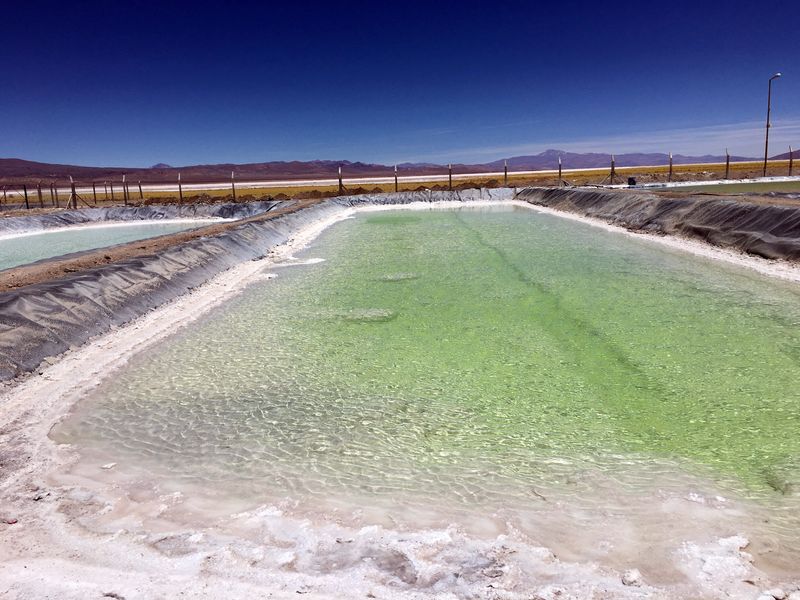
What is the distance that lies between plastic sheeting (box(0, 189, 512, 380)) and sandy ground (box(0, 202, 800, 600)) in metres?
2.94

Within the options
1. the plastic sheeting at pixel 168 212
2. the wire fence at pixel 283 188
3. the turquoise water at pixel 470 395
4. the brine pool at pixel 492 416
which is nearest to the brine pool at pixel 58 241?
the plastic sheeting at pixel 168 212

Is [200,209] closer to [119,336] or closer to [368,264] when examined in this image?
[368,264]

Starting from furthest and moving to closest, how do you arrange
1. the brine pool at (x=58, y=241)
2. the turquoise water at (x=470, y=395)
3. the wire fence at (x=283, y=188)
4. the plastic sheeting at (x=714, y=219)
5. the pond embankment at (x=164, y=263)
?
the wire fence at (x=283, y=188) → the brine pool at (x=58, y=241) → the plastic sheeting at (x=714, y=219) → the pond embankment at (x=164, y=263) → the turquoise water at (x=470, y=395)

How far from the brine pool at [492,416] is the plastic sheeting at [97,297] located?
1.03 metres

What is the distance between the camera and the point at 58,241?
896 inches

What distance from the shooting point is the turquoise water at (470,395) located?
12.1 feet

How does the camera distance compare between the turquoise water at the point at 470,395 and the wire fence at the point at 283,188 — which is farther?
the wire fence at the point at 283,188

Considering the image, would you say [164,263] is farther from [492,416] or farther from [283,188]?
[283,188]

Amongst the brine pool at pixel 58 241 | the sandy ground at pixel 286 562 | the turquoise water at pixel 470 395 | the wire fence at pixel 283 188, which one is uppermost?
the wire fence at pixel 283 188

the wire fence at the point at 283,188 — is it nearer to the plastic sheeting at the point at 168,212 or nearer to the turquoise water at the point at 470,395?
the plastic sheeting at the point at 168,212

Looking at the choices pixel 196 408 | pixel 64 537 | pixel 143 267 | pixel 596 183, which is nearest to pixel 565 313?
pixel 196 408

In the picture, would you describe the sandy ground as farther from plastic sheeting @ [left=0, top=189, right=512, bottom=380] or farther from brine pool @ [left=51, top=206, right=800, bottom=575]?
plastic sheeting @ [left=0, top=189, right=512, bottom=380]

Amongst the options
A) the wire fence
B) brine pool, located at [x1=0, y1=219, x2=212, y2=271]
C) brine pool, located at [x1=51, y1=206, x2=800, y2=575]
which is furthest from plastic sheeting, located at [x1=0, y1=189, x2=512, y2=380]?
the wire fence

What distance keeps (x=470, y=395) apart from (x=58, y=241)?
22.8 meters
